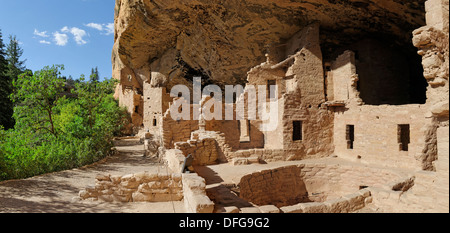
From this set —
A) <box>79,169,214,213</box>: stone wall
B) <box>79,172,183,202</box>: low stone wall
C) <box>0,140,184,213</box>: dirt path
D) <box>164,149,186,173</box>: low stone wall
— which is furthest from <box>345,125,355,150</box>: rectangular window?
<box>0,140,184,213</box>: dirt path

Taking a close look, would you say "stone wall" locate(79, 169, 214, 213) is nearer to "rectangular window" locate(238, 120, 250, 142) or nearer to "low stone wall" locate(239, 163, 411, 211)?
"low stone wall" locate(239, 163, 411, 211)

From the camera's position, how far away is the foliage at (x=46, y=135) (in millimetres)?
7320

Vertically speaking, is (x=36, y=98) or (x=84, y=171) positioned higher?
(x=36, y=98)

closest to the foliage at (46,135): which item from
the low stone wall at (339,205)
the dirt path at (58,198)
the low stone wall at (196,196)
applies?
the dirt path at (58,198)

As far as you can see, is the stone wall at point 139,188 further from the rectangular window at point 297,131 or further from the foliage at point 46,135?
the rectangular window at point 297,131

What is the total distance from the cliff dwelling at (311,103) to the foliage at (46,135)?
2.52 metres

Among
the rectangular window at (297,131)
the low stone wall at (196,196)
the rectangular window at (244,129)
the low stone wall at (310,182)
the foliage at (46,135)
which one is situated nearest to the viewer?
the low stone wall at (196,196)

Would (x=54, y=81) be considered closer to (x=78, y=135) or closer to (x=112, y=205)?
(x=78, y=135)

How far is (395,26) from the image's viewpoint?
10648 mm

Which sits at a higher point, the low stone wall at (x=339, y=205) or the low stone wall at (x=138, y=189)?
the low stone wall at (x=138, y=189)

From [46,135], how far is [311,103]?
10929mm

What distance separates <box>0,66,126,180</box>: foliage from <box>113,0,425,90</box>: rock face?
569 centimetres

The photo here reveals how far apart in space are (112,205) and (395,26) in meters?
12.3
